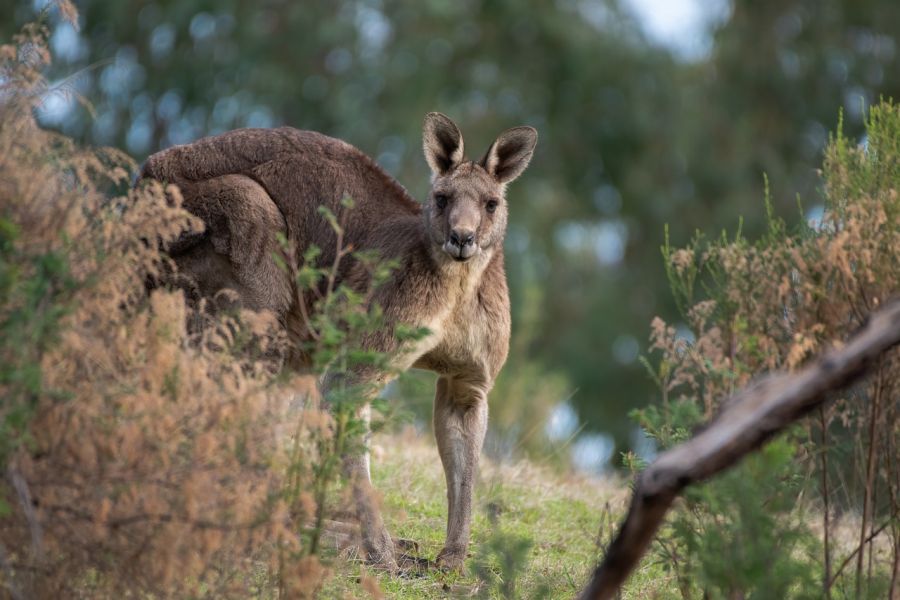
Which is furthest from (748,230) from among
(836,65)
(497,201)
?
(497,201)

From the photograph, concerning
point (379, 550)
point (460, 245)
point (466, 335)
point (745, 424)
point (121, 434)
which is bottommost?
point (121, 434)

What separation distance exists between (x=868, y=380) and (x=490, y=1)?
17.4 m

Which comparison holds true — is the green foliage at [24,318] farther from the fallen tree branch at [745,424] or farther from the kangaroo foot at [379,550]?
the kangaroo foot at [379,550]

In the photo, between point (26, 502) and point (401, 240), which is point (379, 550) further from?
point (26, 502)

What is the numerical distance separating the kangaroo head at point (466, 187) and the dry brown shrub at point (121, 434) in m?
2.11

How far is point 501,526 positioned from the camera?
7.37m

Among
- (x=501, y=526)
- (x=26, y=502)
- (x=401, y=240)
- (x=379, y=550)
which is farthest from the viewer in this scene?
(x=501, y=526)

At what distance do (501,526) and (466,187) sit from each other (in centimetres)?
206

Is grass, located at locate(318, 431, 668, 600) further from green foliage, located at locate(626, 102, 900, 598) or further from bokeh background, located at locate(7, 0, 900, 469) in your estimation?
bokeh background, located at locate(7, 0, 900, 469)

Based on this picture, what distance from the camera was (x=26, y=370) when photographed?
3797 mm

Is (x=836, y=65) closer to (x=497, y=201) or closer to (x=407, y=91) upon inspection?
(x=407, y=91)

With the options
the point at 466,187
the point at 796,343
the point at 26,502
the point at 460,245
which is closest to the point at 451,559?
the point at 460,245

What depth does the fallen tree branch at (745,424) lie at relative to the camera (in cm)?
387

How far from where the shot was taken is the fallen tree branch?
3.87m
